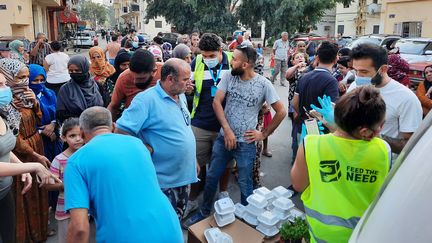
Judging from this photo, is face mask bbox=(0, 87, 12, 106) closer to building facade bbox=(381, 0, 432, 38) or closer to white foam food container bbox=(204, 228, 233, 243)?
white foam food container bbox=(204, 228, 233, 243)

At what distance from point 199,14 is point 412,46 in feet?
54.1

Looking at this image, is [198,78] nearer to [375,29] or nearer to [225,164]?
[225,164]

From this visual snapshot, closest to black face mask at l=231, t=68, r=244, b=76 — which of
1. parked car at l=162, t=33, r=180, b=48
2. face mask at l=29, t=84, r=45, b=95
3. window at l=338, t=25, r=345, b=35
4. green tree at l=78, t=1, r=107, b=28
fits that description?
face mask at l=29, t=84, r=45, b=95

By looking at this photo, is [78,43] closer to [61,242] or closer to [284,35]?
[284,35]

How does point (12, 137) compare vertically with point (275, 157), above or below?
above

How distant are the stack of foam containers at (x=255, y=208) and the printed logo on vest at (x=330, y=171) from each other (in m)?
1.47

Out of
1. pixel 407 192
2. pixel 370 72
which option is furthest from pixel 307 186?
pixel 370 72

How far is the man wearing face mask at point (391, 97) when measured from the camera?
2.79m

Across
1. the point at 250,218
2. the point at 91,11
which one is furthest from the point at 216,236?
the point at 91,11

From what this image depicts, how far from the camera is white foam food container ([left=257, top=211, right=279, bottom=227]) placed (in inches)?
123

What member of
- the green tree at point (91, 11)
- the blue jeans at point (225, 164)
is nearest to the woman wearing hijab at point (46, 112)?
the blue jeans at point (225, 164)

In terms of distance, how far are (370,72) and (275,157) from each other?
10.9 feet

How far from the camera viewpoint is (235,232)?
3.19m

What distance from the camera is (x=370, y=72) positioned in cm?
301
